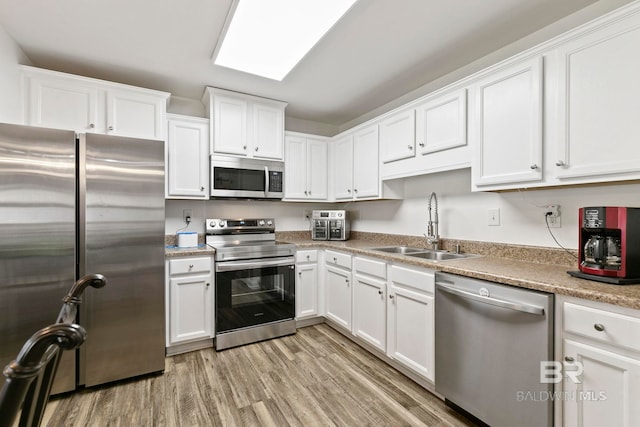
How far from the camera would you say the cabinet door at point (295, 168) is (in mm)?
3373

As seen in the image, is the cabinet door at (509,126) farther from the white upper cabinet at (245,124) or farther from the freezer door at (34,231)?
the freezer door at (34,231)

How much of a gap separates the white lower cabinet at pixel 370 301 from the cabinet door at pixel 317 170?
3.77ft

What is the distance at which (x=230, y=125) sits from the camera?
297 centimetres

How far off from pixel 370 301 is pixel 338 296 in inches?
20.3

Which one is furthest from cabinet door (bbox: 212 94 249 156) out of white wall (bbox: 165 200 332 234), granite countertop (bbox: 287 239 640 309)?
granite countertop (bbox: 287 239 640 309)

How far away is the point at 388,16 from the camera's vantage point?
6.07 ft

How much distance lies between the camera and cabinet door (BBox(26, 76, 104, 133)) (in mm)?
Answer: 2215

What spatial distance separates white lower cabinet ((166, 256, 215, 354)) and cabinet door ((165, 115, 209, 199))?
0.70 metres

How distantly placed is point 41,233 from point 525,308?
2783 millimetres

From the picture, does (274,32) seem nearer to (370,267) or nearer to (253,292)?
(370,267)

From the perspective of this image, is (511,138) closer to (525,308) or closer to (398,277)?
(525,308)

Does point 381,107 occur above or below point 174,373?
above

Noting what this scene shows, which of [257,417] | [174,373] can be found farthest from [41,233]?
[257,417]

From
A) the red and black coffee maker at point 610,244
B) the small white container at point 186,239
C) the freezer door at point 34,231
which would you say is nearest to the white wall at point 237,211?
the small white container at point 186,239
